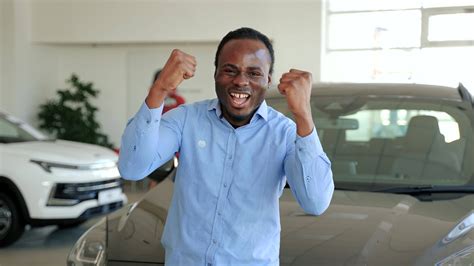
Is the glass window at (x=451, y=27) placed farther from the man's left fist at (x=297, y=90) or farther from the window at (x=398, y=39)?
the man's left fist at (x=297, y=90)

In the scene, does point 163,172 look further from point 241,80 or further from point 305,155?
point 305,155

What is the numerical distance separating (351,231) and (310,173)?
828 millimetres

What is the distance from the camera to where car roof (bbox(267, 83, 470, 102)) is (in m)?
3.31

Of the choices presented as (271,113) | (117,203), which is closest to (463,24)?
(117,203)

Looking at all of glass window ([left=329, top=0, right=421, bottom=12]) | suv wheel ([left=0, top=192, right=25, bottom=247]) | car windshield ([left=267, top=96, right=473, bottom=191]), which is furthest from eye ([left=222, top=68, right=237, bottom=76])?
glass window ([left=329, top=0, right=421, bottom=12])

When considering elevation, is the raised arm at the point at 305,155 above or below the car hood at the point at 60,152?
above

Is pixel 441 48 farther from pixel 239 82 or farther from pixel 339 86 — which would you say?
pixel 239 82

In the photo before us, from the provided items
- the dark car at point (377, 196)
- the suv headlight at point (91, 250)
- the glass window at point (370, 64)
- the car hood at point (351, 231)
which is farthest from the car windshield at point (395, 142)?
the glass window at point (370, 64)

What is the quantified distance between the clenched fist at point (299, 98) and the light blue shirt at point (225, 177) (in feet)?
0.10

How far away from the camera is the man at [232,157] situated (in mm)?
1572

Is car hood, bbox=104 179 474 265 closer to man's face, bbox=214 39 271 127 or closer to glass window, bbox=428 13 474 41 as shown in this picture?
man's face, bbox=214 39 271 127

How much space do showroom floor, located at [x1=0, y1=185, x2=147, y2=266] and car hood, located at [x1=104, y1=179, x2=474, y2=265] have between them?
3.07m

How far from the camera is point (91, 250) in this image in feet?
8.16

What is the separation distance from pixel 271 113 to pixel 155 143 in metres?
0.34
